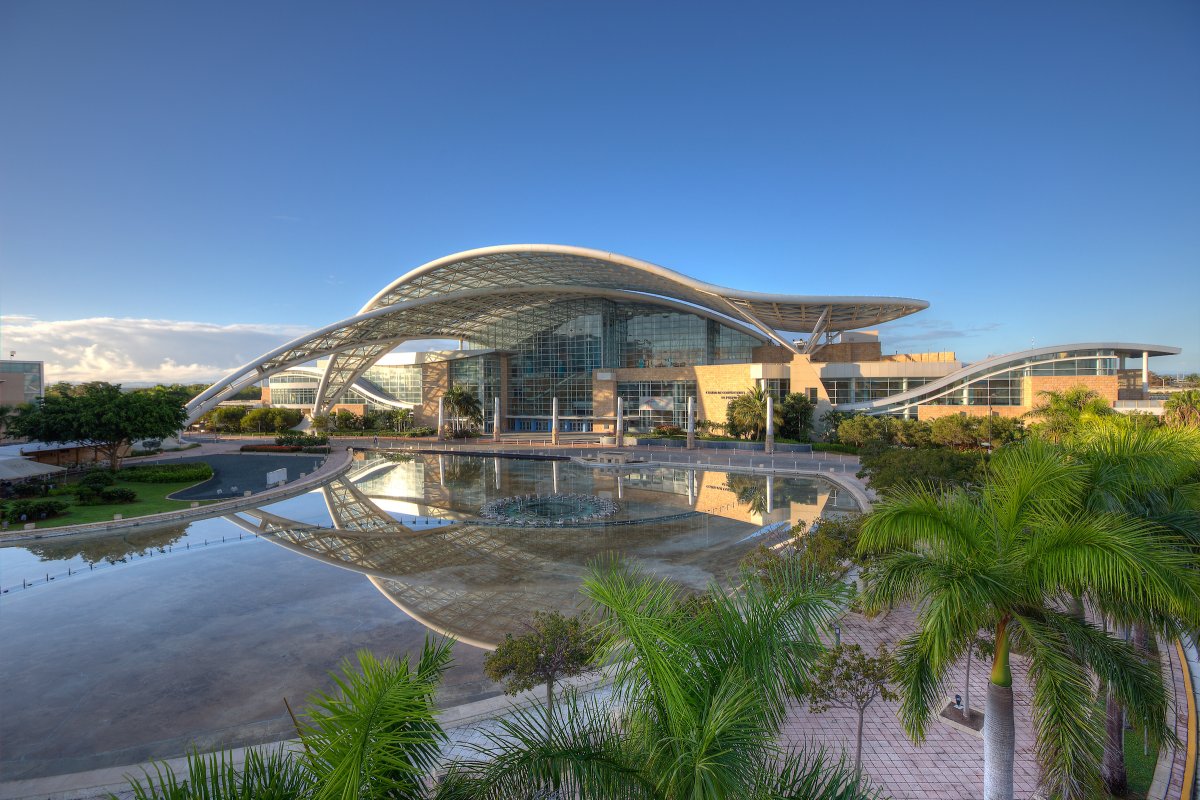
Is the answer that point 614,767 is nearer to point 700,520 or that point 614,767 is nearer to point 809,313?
point 700,520

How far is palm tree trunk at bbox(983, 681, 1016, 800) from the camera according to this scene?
519cm

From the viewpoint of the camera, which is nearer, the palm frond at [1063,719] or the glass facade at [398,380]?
the palm frond at [1063,719]

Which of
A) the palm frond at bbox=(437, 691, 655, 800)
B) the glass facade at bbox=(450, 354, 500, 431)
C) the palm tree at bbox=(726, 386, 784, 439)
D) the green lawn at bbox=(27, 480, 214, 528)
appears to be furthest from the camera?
the glass facade at bbox=(450, 354, 500, 431)

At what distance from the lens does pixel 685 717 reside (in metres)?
3.04

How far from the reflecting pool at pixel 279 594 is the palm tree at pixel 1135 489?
600 centimetres

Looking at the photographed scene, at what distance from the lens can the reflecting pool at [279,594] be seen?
9.50 m

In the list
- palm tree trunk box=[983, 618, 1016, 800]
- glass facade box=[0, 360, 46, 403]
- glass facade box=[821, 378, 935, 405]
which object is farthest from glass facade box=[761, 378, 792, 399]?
glass facade box=[0, 360, 46, 403]

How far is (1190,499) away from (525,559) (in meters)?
15.0

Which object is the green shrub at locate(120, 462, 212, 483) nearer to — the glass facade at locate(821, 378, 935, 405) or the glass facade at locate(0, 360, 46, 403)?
the glass facade at locate(0, 360, 46, 403)

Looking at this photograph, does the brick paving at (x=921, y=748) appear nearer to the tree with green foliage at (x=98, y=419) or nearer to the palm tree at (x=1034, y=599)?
the palm tree at (x=1034, y=599)

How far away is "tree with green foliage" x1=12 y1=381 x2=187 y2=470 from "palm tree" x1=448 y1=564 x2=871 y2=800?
135 ft

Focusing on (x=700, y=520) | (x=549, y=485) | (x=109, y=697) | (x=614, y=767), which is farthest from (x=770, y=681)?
(x=549, y=485)

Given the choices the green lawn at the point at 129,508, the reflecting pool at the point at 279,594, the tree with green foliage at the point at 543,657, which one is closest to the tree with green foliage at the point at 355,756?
the reflecting pool at the point at 279,594

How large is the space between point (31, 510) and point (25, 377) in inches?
2121
